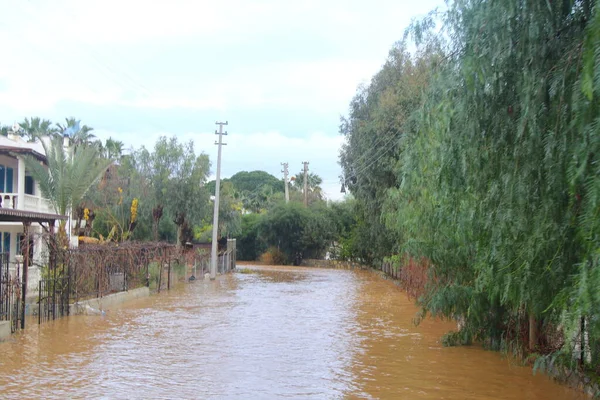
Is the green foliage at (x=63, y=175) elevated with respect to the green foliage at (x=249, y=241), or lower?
elevated

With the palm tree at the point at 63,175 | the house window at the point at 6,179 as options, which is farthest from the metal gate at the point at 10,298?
the house window at the point at 6,179

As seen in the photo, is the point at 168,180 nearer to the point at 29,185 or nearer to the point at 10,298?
the point at 29,185

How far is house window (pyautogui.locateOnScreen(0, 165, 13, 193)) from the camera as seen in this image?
29109 mm

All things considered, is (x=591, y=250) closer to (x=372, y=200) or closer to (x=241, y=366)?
(x=241, y=366)

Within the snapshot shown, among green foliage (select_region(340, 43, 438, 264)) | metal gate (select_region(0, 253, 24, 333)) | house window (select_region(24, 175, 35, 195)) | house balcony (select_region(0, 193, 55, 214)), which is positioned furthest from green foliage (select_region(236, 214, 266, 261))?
metal gate (select_region(0, 253, 24, 333))

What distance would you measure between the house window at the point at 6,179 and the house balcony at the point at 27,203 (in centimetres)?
132

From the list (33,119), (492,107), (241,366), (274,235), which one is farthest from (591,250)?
(33,119)

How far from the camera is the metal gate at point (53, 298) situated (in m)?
17.7

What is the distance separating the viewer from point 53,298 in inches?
697

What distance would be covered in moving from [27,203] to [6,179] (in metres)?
1.94

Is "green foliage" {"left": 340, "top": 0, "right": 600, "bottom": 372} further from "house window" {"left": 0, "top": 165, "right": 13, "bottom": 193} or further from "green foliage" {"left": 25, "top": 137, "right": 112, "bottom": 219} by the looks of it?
"house window" {"left": 0, "top": 165, "right": 13, "bottom": 193}

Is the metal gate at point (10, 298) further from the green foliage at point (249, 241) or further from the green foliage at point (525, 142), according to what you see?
the green foliage at point (249, 241)

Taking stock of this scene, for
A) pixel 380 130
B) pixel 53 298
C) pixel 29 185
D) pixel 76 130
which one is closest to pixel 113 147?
pixel 76 130

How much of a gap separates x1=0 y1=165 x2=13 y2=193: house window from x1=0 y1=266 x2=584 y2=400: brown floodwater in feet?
36.2
